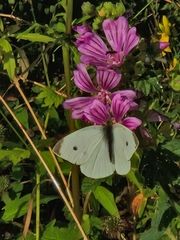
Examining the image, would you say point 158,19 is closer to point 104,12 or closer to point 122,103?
point 104,12

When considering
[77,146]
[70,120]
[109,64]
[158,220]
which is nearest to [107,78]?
[109,64]

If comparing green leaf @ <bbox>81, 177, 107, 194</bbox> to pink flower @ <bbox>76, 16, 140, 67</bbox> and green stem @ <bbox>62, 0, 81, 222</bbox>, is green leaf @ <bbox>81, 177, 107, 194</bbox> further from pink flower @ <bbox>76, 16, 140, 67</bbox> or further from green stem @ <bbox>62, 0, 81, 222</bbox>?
pink flower @ <bbox>76, 16, 140, 67</bbox>

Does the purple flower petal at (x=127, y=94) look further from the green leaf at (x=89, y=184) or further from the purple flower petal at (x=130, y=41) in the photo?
the green leaf at (x=89, y=184)

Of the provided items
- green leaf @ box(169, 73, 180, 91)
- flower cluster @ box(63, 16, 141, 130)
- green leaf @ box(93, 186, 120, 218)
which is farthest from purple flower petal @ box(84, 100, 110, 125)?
green leaf @ box(93, 186, 120, 218)

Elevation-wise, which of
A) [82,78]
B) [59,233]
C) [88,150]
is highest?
[82,78]

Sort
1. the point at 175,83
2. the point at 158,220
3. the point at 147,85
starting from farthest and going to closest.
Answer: the point at 158,220, the point at 175,83, the point at 147,85

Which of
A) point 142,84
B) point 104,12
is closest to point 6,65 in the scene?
point 104,12

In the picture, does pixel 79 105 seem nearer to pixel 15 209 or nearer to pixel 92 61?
pixel 92 61
